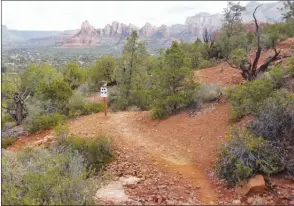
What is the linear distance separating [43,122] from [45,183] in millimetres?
7289

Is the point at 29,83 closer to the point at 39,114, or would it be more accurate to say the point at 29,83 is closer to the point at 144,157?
the point at 39,114

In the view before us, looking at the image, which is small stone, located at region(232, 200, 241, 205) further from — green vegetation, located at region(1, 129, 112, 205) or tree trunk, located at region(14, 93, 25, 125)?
tree trunk, located at region(14, 93, 25, 125)

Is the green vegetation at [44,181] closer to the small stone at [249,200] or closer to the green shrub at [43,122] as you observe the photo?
the small stone at [249,200]

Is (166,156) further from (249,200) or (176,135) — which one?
(249,200)

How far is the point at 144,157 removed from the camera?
8.68 m

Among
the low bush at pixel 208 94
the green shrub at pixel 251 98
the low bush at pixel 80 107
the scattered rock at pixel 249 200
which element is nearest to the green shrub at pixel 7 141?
the low bush at pixel 80 107

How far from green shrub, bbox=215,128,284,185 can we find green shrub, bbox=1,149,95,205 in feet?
9.09

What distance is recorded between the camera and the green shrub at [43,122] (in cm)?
1271

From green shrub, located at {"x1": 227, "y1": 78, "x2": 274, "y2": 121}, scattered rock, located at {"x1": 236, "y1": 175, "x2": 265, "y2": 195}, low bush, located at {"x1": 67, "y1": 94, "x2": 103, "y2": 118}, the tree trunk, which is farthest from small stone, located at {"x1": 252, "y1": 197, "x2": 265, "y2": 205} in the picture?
the tree trunk

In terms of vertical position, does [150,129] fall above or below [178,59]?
below

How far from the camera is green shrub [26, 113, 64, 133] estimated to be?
12.7 metres

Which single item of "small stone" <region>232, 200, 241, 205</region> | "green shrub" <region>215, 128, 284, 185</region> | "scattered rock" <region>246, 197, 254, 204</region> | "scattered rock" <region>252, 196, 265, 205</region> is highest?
"green shrub" <region>215, 128, 284, 185</region>

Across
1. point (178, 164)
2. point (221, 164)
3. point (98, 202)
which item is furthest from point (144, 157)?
point (98, 202)

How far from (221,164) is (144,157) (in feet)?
6.48
